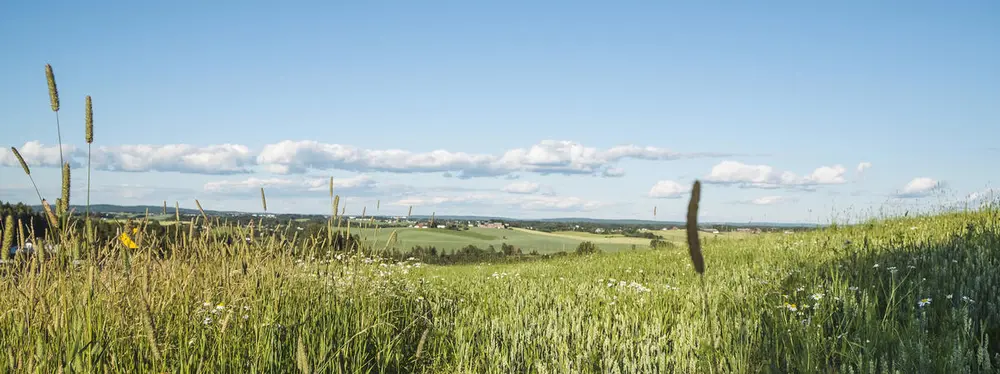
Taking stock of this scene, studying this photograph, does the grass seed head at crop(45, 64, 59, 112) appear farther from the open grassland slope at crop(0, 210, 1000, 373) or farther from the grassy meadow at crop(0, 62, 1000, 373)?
the open grassland slope at crop(0, 210, 1000, 373)

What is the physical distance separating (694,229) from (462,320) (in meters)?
4.10

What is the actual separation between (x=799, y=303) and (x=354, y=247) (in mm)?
3837

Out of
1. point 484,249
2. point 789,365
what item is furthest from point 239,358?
point 484,249

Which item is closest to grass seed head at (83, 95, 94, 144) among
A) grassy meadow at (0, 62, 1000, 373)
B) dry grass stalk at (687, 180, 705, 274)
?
grassy meadow at (0, 62, 1000, 373)

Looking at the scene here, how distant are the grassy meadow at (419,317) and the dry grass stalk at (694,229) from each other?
4.23 feet

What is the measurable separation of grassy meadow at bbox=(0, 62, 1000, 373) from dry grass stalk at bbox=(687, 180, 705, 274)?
129 cm

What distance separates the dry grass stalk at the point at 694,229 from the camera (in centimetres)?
110

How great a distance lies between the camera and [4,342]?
11.0ft

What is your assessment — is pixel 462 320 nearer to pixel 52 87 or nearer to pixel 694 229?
pixel 52 87

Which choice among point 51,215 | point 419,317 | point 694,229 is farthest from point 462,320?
point 694,229

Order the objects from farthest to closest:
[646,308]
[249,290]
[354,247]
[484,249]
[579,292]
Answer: [484,249], [579,292], [354,247], [646,308], [249,290]

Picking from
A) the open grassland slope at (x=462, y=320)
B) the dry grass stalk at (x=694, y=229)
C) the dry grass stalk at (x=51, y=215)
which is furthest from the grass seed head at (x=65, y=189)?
the dry grass stalk at (x=694, y=229)

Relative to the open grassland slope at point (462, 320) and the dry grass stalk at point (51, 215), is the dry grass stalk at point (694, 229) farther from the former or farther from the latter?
the dry grass stalk at point (51, 215)

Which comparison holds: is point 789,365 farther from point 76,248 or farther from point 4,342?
point 4,342
